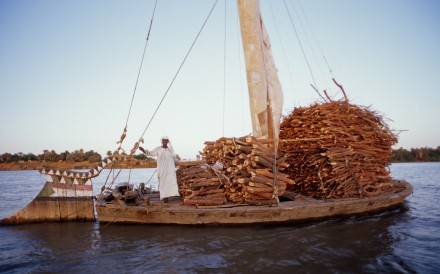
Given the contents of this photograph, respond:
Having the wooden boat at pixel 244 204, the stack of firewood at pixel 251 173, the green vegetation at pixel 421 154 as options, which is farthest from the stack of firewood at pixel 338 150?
the green vegetation at pixel 421 154

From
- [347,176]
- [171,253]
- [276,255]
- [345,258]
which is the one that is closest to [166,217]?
[171,253]

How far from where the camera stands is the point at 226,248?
19.5 feet

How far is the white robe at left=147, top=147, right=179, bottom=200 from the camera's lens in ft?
27.6

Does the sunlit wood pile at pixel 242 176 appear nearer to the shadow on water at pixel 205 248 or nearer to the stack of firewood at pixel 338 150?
the shadow on water at pixel 205 248

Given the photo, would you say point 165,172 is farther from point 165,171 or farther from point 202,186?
point 202,186

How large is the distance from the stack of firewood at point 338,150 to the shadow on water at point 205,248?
48.6 inches

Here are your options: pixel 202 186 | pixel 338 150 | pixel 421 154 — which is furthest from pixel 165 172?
pixel 421 154

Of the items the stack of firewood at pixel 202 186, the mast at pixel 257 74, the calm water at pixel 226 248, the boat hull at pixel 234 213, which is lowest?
the calm water at pixel 226 248

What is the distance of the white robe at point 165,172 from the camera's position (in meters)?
8.42

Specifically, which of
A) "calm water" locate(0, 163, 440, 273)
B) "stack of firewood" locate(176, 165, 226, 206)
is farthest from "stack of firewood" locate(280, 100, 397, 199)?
"stack of firewood" locate(176, 165, 226, 206)

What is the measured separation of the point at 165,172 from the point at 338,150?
5281 mm

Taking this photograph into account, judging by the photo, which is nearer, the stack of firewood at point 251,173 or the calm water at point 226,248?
the calm water at point 226,248

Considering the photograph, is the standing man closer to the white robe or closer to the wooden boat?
the white robe

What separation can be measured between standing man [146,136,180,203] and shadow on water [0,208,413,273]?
1.07 m
